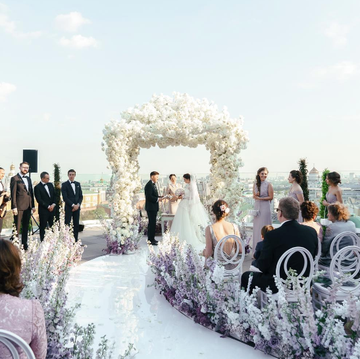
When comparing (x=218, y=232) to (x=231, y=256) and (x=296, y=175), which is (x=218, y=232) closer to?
(x=231, y=256)

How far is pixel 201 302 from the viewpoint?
340cm

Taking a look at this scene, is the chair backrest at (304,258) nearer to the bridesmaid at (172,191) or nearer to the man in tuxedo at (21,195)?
the man in tuxedo at (21,195)

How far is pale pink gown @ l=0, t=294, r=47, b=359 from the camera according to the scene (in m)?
1.49

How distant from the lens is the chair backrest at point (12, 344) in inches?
51.1

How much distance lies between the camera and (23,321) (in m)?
1.51

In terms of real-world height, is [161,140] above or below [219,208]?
above

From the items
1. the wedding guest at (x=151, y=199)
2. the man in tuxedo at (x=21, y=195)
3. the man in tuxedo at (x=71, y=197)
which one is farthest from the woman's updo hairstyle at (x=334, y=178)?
the man in tuxedo at (x=21, y=195)

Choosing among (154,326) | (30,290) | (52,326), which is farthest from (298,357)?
(30,290)

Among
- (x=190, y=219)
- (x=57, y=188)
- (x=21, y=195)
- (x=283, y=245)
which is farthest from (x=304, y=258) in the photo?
(x=57, y=188)

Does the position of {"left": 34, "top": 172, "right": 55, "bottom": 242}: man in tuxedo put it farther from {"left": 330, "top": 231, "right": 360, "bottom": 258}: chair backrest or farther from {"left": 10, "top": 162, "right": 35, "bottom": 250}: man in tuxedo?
{"left": 330, "top": 231, "right": 360, "bottom": 258}: chair backrest

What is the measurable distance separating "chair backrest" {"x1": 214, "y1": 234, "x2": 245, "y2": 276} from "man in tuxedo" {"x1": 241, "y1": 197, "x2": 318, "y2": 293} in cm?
50

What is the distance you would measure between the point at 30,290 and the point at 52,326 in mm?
320

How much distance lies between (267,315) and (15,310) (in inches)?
78.1

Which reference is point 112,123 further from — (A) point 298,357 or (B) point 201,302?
(A) point 298,357
